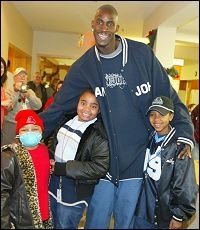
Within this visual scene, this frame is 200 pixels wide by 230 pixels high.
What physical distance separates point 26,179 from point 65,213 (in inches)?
11.1

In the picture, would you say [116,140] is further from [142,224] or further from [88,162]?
[142,224]

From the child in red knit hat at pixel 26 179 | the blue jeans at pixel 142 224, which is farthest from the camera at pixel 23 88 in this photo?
the blue jeans at pixel 142 224

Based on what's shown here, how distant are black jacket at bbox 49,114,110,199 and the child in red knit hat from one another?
0.08 meters

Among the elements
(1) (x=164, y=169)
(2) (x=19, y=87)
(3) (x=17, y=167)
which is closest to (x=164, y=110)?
(1) (x=164, y=169)

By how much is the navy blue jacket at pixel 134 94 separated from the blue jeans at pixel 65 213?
0.17m

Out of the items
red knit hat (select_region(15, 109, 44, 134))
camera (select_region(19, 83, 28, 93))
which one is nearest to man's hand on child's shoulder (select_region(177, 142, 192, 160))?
red knit hat (select_region(15, 109, 44, 134))

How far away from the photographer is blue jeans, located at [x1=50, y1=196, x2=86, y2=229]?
0.97 m

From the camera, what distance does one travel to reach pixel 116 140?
1061 millimetres

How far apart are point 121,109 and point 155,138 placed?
203 mm

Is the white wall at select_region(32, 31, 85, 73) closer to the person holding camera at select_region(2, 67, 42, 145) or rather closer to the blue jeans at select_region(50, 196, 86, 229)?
the person holding camera at select_region(2, 67, 42, 145)

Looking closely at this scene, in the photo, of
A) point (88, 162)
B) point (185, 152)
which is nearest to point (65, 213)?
point (88, 162)

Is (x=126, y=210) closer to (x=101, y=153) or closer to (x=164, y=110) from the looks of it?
(x=101, y=153)

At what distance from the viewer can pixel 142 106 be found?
112cm

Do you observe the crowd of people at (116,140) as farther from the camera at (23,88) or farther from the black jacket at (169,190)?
the camera at (23,88)
